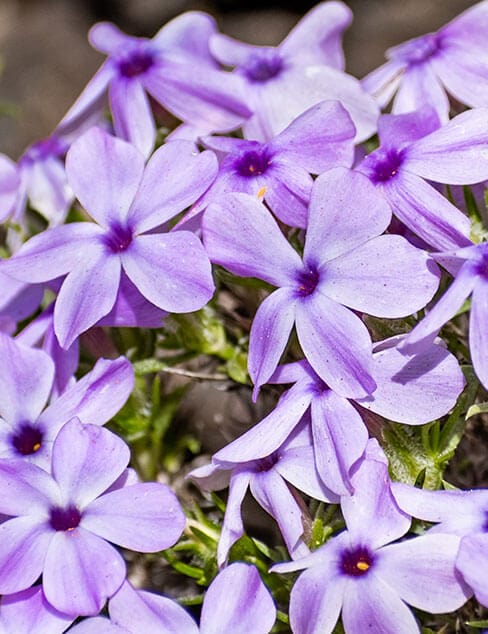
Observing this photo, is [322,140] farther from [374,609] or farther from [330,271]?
[374,609]

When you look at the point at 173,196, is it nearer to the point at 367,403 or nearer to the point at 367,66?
the point at 367,403

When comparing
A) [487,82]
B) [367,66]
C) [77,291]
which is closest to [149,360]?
[77,291]

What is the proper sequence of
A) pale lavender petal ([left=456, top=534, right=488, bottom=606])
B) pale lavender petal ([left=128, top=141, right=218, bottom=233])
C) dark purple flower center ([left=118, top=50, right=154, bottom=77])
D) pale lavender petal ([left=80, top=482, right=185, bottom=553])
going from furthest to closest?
dark purple flower center ([left=118, top=50, right=154, bottom=77]), pale lavender petal ([left=128, top=141, right=218, bottom=233]), pale lavender petal ([left=80, top=482, right=185, bottom=553]), pale lavender petal ([left=456, top=534, right=488, bottom=606])

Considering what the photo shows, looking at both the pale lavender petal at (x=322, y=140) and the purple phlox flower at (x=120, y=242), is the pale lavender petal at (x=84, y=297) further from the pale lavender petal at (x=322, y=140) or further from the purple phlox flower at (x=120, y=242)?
the pale lavender petal at (x=322, y=140)

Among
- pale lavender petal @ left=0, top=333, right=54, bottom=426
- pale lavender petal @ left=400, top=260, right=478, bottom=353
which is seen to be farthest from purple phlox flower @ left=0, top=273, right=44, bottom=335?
pale lavender petal @ left=400, top=260, right=478, bottom=353

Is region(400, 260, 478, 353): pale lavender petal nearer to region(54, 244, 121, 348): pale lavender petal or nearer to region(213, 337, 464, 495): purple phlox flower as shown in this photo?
region(213, 337, 464, 495): purple phlox flower

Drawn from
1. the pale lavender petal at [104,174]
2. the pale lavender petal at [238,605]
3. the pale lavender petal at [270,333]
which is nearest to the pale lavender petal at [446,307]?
the pale lavender petal at [270,333]
